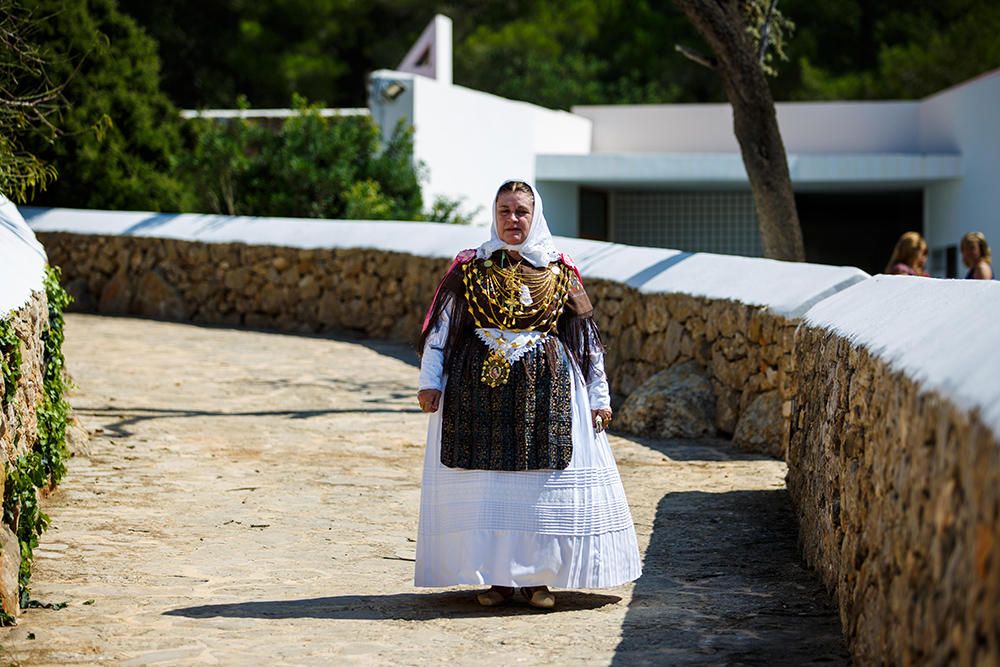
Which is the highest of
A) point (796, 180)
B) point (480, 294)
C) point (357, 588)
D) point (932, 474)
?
point (796, 180)

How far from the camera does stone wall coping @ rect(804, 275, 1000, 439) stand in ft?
10.4

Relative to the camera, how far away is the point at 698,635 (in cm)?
515

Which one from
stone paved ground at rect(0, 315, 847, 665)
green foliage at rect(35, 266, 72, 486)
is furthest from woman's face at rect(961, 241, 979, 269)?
green foliage at rect(35, 266, 72, 486)

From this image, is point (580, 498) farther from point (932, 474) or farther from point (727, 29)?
point (727, 29)

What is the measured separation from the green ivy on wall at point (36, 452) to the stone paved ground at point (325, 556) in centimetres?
17

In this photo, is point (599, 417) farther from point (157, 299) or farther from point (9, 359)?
point (157, 299)

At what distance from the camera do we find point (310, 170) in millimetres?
17453

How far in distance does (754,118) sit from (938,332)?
871cm

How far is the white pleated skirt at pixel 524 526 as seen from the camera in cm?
545

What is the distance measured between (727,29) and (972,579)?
9.87m

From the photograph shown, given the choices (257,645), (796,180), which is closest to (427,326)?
(257,645)

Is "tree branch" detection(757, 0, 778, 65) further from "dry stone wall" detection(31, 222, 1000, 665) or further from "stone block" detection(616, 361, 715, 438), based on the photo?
"stone block" detection(616, 361, 715, 438)

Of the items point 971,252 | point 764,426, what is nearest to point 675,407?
point 764,426

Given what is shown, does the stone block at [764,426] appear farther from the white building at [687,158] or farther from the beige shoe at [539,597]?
the white building at [687,158]
